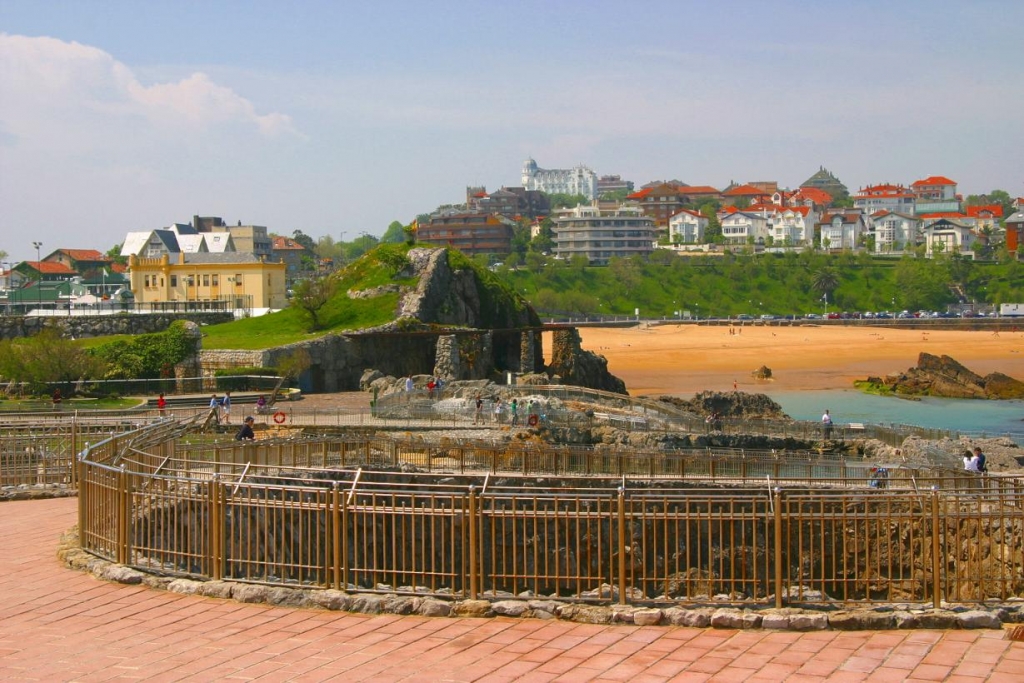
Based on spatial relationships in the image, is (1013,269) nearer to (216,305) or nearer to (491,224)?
(491,224)

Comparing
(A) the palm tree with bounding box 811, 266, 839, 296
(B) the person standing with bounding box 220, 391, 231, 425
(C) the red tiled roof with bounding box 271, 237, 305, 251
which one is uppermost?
(C) the red tiled roof with bounding box 271, 237, 305, 251

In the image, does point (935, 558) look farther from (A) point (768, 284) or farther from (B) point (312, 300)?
(A) point (768, 284)

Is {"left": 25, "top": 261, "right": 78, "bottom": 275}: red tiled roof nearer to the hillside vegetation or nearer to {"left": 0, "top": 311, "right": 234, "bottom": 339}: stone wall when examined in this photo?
the hillside vegetation

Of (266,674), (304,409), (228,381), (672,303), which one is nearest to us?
(266,674)

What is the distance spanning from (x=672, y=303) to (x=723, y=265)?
21566 mm

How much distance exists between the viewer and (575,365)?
63312 millimetres

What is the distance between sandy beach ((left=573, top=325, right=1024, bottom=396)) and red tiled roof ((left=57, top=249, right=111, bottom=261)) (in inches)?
2728

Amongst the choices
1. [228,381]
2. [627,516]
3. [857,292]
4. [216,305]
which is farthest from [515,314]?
[857,292]

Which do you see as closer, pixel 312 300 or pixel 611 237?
pixel 312 300

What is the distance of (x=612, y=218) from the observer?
19350cm

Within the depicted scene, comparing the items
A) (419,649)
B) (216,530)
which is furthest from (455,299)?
(419,649)

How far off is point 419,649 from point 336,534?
2.38 metres

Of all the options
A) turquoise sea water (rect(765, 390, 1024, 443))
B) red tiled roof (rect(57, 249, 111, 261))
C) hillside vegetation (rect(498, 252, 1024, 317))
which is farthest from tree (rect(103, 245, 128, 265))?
turquoise sea water (rect(765, 390, 1024, 443))

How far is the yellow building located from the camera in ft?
235
